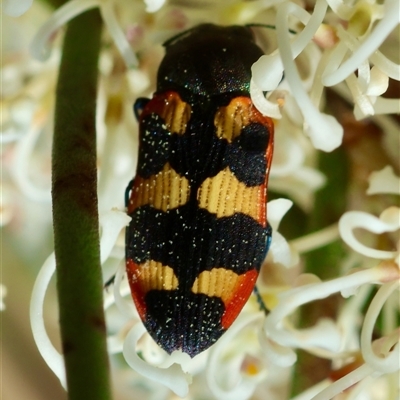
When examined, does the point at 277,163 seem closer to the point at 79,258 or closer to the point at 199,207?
the point at 199,207

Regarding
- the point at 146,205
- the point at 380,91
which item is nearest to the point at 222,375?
the point at 146,205

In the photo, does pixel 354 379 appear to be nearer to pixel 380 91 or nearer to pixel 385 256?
pixel 385 256

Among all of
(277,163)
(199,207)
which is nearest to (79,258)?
(199,207)

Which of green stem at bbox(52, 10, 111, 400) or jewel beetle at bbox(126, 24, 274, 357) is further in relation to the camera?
jewel beetle at bbox(126, 24, 274, 357)

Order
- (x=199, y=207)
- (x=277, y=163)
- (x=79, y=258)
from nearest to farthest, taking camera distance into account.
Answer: (x=79, y=258) → (x=199, y=207) → (x=277, y=163)

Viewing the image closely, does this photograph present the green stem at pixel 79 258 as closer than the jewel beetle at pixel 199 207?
Yes
